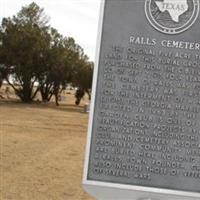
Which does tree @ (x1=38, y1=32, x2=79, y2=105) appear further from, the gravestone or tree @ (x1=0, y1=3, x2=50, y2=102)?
the gravestone

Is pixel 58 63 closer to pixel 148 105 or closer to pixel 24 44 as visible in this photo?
pixel 24 44

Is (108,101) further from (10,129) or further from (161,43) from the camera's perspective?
(10,129)

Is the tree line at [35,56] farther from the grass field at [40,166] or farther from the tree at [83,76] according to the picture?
the grass field at [40,166]

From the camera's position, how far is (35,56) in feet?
150

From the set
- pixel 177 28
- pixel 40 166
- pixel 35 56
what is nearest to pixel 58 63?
pixel 35 56

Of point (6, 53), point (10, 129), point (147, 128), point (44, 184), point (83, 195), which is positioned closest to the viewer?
point (147, 128)

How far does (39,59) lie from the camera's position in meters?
46.3

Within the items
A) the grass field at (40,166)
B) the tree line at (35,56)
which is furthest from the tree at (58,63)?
the grass field at (40,166)

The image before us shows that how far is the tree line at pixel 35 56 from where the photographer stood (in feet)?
146

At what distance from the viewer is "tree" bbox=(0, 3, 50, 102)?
44.4 m

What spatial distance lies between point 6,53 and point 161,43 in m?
39.4

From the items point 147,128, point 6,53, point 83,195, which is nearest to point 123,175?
point 147,128

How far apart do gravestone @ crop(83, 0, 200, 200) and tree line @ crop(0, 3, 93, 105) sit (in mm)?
38476

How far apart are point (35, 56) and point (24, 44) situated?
1.68 m
